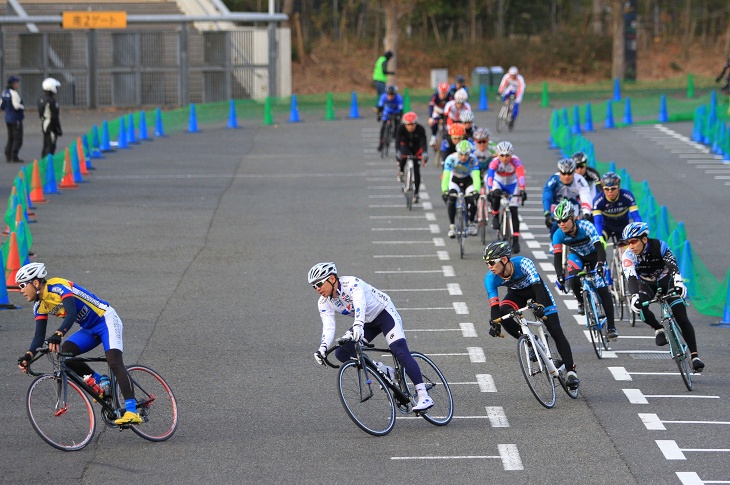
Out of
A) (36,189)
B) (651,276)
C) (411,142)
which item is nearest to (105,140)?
(36,189)

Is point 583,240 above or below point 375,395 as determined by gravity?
above

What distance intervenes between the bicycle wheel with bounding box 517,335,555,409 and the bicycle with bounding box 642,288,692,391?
142 centimetres

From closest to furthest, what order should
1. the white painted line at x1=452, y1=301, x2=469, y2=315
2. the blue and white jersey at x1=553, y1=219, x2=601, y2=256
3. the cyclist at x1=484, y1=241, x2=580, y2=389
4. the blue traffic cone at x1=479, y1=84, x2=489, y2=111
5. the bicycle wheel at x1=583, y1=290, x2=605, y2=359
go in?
the cyclist at x1=484, y1=241, x2=580, y2=389, the bicycle wheel at x1=583, y1=290, x2=605, y2=359, the blue and white jersey at x1=553, y1=219, x2=601, y2=256, the white painted line at x1=452, y1=301, x2=469, y2=315, the blue traffic cone at x1=479, y1=84, x2=489, y2=111

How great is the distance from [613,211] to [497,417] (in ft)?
17.3

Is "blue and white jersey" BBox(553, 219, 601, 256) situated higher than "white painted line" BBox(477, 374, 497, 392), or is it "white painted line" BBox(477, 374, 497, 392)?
"blue and white jersey" BBox(553, 219, 601, 256)

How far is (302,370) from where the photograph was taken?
45.3ft

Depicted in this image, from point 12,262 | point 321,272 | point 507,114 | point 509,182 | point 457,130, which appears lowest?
point 12,262

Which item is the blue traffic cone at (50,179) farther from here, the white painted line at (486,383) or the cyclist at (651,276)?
the cyclist at (651,276)

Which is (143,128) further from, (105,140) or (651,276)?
(651,276)

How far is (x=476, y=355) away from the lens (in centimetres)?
1443

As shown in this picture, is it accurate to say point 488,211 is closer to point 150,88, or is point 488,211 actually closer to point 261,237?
point 261,237

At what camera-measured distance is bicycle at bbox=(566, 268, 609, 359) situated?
46.2 feet

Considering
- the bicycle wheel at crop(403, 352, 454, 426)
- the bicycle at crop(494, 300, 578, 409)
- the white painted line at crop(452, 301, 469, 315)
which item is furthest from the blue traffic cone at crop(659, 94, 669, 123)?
the bicycle wheel at crop(403, 352, 454, 426)

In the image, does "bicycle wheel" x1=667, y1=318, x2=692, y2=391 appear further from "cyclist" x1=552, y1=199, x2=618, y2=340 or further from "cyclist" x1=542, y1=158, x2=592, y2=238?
"cyclist" x1=542, y1=158, x2=592, y2=238
